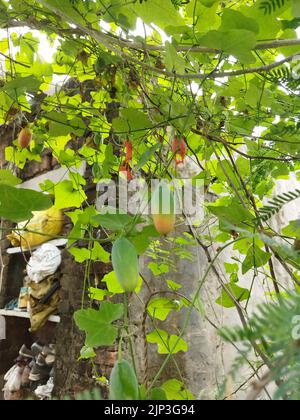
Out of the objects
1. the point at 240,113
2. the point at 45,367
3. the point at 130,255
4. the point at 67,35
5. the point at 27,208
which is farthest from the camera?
the point at 45,367

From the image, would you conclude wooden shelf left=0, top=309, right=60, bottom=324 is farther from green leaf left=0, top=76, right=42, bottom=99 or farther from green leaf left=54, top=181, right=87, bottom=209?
green leaf left=0, top=76, right=42, bottom=99

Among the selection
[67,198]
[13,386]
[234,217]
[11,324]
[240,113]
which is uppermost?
[240,113]

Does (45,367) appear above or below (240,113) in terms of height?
below

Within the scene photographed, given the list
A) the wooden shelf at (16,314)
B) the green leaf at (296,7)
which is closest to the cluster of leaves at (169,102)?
the green leaf at (296,7)

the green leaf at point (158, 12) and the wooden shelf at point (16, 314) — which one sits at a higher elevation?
the green leaf at point (158, 12)

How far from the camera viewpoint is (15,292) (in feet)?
6.97

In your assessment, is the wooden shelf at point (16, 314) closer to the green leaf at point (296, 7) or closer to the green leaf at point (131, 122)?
the green leaf at point (131, 122)

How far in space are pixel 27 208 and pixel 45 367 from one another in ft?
4.71

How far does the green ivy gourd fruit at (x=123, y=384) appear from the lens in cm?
22

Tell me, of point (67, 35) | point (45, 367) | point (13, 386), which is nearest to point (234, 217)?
point (67, 35)

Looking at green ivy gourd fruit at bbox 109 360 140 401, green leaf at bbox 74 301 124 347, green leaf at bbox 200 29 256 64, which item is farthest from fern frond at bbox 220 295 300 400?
green leaf at bbox 200 29 256 64

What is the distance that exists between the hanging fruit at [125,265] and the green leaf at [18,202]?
0.16 metres
